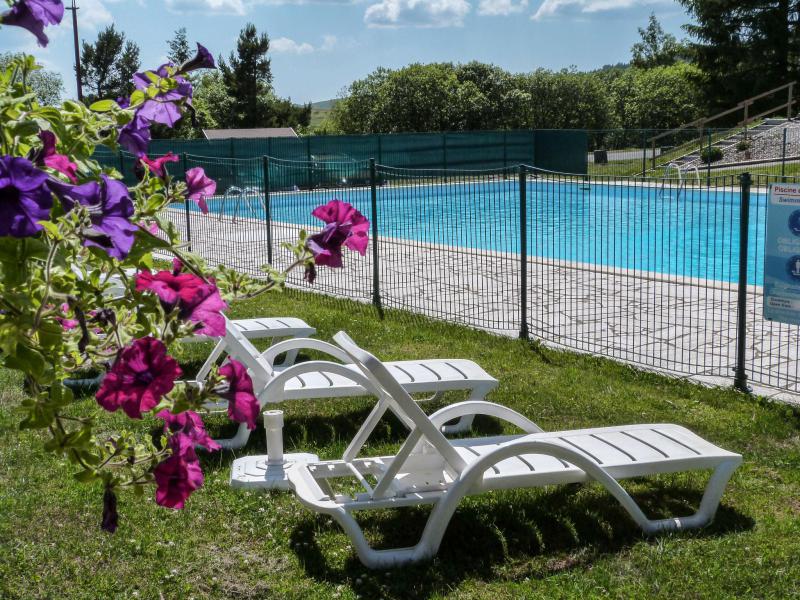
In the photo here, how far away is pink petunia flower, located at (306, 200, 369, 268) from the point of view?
2.15 meters

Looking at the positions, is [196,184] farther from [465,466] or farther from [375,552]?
[375,552]

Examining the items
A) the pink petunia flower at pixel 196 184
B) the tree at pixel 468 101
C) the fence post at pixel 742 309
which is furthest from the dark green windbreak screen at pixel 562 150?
the pink petunia flower at pixel 196 184

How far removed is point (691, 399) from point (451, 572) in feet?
9.55

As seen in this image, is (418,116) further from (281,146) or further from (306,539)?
(306,539)

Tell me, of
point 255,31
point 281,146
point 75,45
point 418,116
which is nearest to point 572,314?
point 281,146

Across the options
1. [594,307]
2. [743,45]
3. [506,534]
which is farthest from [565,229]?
[743,45]

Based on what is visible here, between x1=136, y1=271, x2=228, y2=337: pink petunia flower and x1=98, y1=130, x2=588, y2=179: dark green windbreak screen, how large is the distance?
23518 mm

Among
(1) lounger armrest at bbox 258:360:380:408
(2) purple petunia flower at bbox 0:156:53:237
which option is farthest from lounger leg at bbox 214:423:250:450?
(2) purple petunia flower at bbox 0:156:53:237

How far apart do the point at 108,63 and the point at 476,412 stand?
6712 cm

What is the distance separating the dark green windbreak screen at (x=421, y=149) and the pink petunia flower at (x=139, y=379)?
77.5 feet

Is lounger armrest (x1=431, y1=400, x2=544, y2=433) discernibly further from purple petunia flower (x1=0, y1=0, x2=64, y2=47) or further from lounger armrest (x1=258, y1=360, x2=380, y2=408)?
purple petunia flower (x1=0, y1=0, x2=64, y2=47)

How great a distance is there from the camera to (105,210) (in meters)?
1.75

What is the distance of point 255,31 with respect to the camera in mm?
58562

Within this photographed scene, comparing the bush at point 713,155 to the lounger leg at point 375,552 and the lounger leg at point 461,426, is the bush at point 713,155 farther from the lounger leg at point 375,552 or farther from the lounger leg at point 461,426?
the lounger leg at point 375,552
